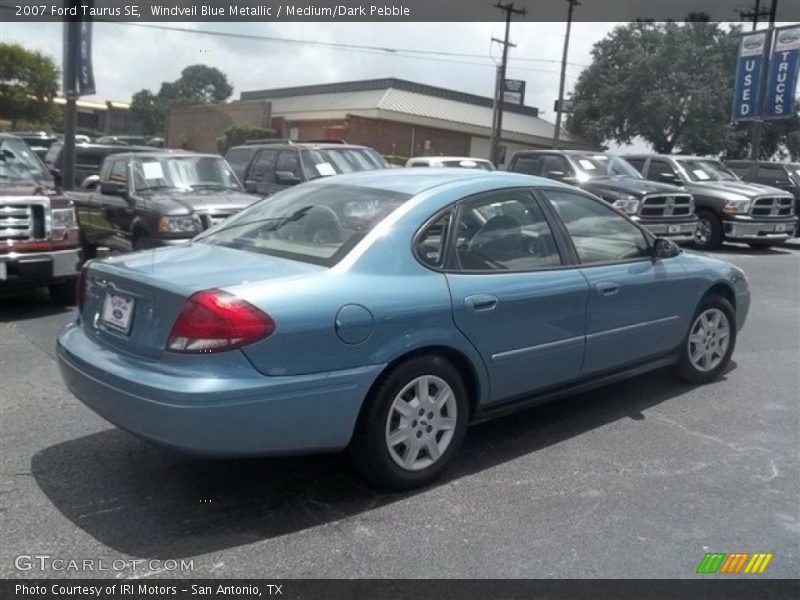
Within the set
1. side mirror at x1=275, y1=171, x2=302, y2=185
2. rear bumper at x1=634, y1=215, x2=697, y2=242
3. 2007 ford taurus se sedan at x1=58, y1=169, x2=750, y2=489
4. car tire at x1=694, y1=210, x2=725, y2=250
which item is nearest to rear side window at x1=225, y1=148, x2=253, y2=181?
side mirror at x1=275, y1=171, x2=302, y2=185

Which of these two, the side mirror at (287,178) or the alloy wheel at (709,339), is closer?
the alloy wheel at (709,339)

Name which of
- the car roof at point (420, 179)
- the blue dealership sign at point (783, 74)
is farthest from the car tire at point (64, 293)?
the blue dealership sign at point (783, 74)

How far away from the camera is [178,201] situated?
9336 mm

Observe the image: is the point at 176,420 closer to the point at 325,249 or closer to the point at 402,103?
the point at 325,249

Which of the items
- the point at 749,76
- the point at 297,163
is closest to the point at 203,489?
the point at 297,163

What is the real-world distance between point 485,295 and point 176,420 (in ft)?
5.54

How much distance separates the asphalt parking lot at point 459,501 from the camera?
3477mm

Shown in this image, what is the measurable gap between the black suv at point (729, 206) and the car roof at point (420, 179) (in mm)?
11117

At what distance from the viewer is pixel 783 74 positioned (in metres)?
23.1

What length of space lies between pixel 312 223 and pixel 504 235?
3.49ft

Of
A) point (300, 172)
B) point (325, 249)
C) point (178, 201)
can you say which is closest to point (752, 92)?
point (300, 172)

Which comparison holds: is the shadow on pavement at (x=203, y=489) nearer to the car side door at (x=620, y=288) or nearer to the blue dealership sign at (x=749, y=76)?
the car side door at (x=620, y=288)

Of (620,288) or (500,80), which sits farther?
(500,80)

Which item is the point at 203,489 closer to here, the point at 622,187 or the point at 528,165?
the point at 622,187
